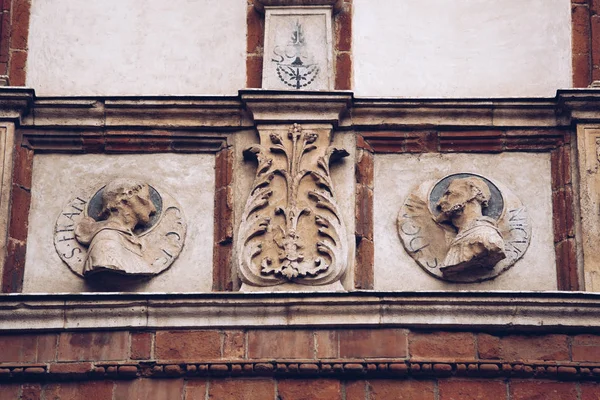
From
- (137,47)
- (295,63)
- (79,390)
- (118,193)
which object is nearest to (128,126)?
(118,193)

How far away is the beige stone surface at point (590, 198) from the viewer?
521 inches

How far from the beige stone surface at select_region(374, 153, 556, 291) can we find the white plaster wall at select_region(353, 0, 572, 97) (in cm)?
45

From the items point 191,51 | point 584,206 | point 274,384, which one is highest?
point 191,51

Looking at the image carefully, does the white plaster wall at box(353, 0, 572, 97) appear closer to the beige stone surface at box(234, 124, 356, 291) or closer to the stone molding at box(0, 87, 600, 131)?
the stone molding at box(0, 87, 600, 131)

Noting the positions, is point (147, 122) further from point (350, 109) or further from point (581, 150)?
point (581, 150)

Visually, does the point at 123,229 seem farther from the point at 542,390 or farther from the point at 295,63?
the point at 542,390

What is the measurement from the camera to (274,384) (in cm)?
1289

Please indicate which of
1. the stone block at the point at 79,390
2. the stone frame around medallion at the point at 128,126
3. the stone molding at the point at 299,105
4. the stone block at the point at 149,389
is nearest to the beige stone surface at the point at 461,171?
the stone molding at the point at 299,105

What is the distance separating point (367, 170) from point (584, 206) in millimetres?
1230

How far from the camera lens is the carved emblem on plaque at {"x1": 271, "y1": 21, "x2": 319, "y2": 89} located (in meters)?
13.8

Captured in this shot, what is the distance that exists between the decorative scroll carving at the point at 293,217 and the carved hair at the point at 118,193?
0.65 metres

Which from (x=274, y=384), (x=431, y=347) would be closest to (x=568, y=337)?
(x=431, y=347)

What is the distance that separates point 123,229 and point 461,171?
1923mm

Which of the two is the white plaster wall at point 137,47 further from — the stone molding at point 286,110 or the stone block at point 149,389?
the stone block at point 149,389
